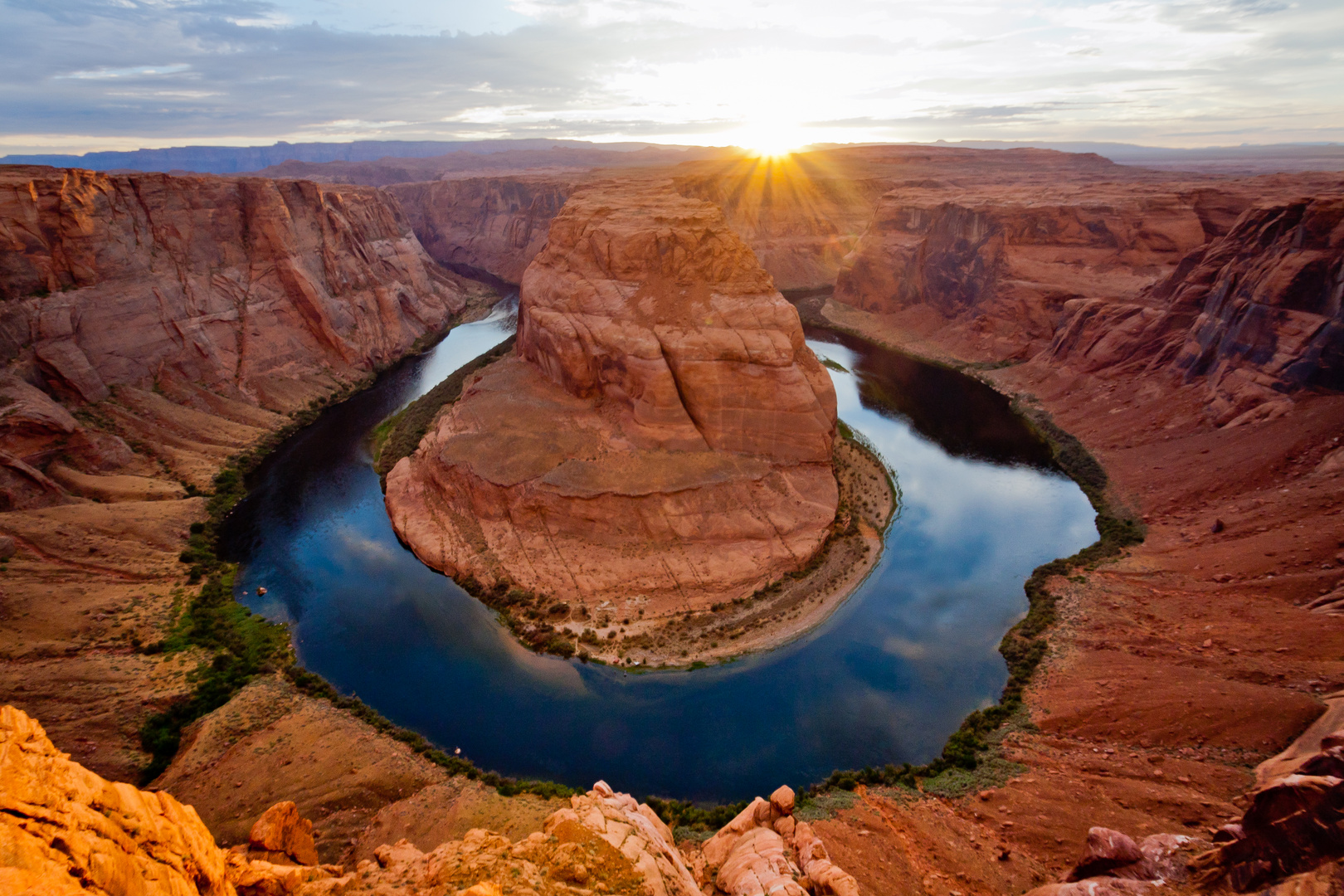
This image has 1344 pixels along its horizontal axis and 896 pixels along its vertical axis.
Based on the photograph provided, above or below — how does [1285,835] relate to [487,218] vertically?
below

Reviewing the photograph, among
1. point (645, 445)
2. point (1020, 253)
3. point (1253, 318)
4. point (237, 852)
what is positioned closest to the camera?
point (237, 852)

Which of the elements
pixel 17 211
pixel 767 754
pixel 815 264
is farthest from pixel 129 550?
pixel 815 264

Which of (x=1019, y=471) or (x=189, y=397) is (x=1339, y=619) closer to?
(x=1019, y=471)

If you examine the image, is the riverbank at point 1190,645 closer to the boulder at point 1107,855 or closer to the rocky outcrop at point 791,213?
the boulder at point 1107,855

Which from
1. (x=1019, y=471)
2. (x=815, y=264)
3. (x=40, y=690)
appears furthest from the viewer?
(x=815, y=264)

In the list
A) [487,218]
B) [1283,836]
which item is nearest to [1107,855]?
[1283,836]

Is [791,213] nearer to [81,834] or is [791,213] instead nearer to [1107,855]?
[1107,855]

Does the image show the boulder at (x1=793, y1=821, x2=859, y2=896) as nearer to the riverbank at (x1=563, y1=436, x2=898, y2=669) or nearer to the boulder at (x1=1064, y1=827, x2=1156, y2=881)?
the boulder at (x1=1064, y1=827, x2=1156, y2=881)
